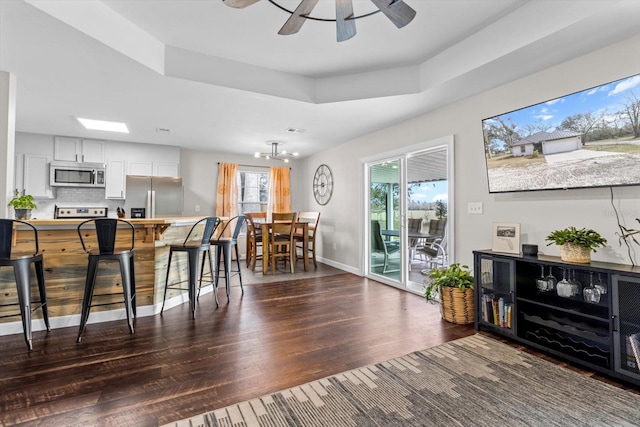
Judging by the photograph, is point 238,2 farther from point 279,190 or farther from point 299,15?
point 279,190

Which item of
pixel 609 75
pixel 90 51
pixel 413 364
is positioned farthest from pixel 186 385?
pixel 609 75

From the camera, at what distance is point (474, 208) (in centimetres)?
329

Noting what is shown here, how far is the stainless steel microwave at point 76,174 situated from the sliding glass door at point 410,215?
4.73 metres

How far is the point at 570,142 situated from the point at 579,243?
80cm

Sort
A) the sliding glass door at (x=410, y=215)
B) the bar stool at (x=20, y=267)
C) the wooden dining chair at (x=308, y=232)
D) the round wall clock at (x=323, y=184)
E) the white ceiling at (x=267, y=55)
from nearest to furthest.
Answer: the white ceiling at (x=267, y=55), the bar stool at (x=20, y=267), the sliding glass door at (x=410, y=215), the wooden dining chair at (x=308, y=232), the round wall clock at (x=323, y=184)

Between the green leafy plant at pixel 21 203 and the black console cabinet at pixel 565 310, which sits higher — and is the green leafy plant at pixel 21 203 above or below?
above

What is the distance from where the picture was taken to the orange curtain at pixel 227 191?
650cm

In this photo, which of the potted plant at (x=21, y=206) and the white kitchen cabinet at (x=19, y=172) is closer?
the potted plant at (x=21, y=206)

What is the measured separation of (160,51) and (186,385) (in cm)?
283

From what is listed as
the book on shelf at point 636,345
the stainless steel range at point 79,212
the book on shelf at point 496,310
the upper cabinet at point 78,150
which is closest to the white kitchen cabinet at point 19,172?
the upper cabinet at point 78,150

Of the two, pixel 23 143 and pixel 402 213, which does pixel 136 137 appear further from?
pixel 402 213

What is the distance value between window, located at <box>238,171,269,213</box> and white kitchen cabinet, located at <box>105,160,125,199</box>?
2.25m

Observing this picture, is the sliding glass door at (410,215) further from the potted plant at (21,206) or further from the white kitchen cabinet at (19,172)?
the white kitchen cabinet at (19,172)

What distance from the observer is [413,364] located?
214 cm
